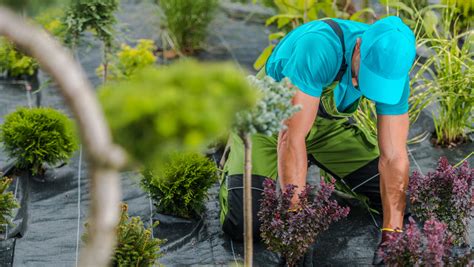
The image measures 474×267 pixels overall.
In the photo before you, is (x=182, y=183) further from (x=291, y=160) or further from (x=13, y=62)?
(x=13, y=62)

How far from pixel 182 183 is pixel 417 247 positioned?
3.86 ft

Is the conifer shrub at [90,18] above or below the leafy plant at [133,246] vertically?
above

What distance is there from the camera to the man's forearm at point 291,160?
121 inches

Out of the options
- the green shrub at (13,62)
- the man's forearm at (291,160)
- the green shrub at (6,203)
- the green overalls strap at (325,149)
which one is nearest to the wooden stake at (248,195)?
the man's forearm at (291,160)

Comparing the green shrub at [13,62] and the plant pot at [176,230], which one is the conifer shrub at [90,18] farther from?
the plant pot at [176,230]

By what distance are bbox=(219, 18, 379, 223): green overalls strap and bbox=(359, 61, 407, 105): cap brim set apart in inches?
20.5

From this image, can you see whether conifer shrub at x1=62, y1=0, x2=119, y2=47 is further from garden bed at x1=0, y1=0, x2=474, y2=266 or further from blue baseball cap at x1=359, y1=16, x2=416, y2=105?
blue baseball cap at x1=359, y1=16, x2=416, y2=105

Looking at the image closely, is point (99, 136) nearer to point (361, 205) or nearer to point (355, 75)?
point (355, 75)

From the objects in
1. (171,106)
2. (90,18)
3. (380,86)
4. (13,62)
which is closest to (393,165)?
(380,86)

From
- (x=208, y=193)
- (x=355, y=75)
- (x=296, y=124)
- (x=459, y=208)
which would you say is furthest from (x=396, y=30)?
(x=208, y=193)

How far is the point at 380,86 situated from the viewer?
2.94 m

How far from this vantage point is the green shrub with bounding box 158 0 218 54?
553cm

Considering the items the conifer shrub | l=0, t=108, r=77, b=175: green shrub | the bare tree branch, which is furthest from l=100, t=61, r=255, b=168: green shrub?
the conifer shrub

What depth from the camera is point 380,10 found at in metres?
6.38
